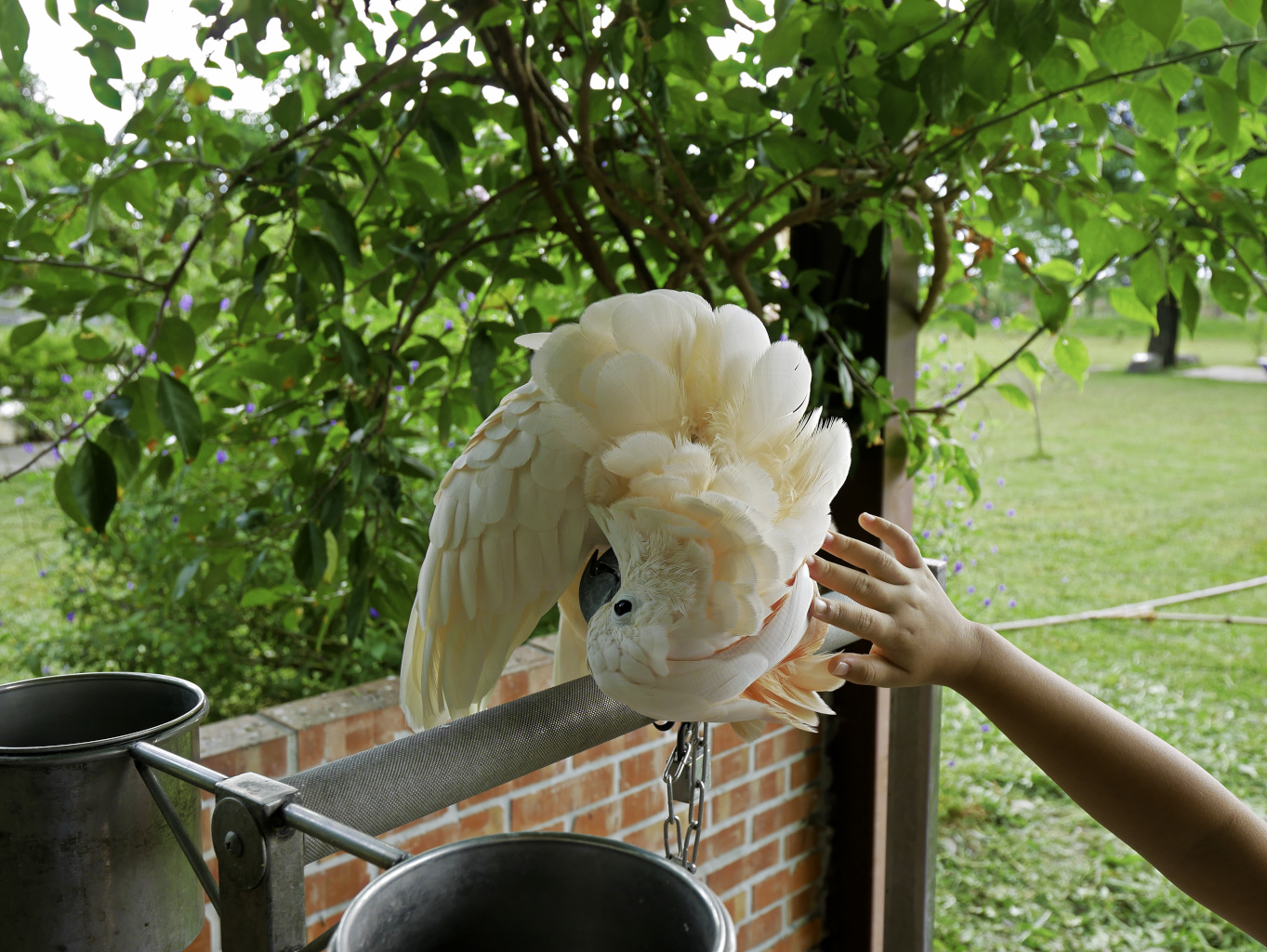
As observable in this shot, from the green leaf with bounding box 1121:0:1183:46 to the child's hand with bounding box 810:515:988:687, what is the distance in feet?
1.57

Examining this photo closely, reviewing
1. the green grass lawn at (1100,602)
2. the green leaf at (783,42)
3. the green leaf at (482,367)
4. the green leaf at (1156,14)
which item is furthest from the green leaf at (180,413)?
the green grass lawn at (1100,602)

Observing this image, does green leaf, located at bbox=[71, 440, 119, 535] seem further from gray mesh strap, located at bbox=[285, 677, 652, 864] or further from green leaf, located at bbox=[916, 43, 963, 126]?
green leaf, located at bbox=[916, 43, 963, 126]

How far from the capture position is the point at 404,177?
136 centimetres

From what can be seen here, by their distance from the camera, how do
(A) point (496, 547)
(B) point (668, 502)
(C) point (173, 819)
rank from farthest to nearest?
(A) point (496, 547)
(B) point (668, 502)
(C) point (173, 819)

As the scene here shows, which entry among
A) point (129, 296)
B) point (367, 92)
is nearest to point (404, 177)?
point (367, 92)

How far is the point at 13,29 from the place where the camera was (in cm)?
82

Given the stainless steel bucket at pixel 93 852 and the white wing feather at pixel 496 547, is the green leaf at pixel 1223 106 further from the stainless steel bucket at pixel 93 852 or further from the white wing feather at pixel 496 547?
the stainless steel bucket at pixel 93 852

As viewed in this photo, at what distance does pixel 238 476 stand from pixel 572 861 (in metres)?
1.50

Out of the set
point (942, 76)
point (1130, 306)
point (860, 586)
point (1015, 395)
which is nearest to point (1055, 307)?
point (1130, 306)

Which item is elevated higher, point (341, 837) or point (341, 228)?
point (341, 228)

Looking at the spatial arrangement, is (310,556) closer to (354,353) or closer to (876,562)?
(354,353)

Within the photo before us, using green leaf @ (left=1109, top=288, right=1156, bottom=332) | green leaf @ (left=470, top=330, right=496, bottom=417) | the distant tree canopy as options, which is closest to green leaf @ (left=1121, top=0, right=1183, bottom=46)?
the distant tree canopy

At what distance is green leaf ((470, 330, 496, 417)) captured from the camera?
1232 mm

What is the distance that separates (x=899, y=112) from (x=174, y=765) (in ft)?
2.97
